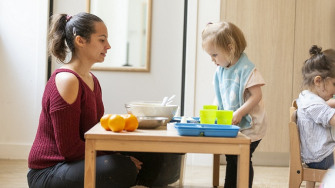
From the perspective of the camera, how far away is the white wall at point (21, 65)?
3889 millimetres

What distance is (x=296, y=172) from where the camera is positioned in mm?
2154

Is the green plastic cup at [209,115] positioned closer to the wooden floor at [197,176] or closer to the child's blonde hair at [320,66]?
the child's blonde hair at [320,66]

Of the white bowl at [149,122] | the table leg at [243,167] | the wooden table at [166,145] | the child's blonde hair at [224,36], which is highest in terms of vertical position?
the child's blonde hair at [224,36]

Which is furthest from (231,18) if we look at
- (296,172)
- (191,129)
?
(191,129)

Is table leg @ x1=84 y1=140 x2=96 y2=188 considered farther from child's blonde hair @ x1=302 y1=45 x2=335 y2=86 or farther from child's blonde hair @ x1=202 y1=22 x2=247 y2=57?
child's blonde hair @ x1=302 y1=45 x2=335 y2=86

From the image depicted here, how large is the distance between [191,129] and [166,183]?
1287mm

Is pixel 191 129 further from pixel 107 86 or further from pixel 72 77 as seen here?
pixel 107 86

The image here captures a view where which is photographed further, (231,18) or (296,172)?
(231,18)

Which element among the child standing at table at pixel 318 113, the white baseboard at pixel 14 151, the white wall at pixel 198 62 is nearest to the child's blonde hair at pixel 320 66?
the child standing at table at pixel 318 113

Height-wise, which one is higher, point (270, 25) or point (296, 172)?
point (270, 25)

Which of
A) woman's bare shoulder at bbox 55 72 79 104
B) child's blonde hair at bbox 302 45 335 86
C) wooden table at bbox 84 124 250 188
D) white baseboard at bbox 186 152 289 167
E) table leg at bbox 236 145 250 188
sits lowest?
white baseboard at bbox 186 152 289 167

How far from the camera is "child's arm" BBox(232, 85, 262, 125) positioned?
229 centimetres

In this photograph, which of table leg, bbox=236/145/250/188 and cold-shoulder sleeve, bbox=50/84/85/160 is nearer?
table leg, bbox=236/145/250/188

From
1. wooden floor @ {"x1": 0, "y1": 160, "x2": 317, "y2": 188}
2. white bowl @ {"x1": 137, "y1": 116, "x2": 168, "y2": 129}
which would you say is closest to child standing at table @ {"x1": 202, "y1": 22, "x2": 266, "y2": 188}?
white bowl @ {"x1": 137, "y1": 116, "x2": 168, "y2": 129}
